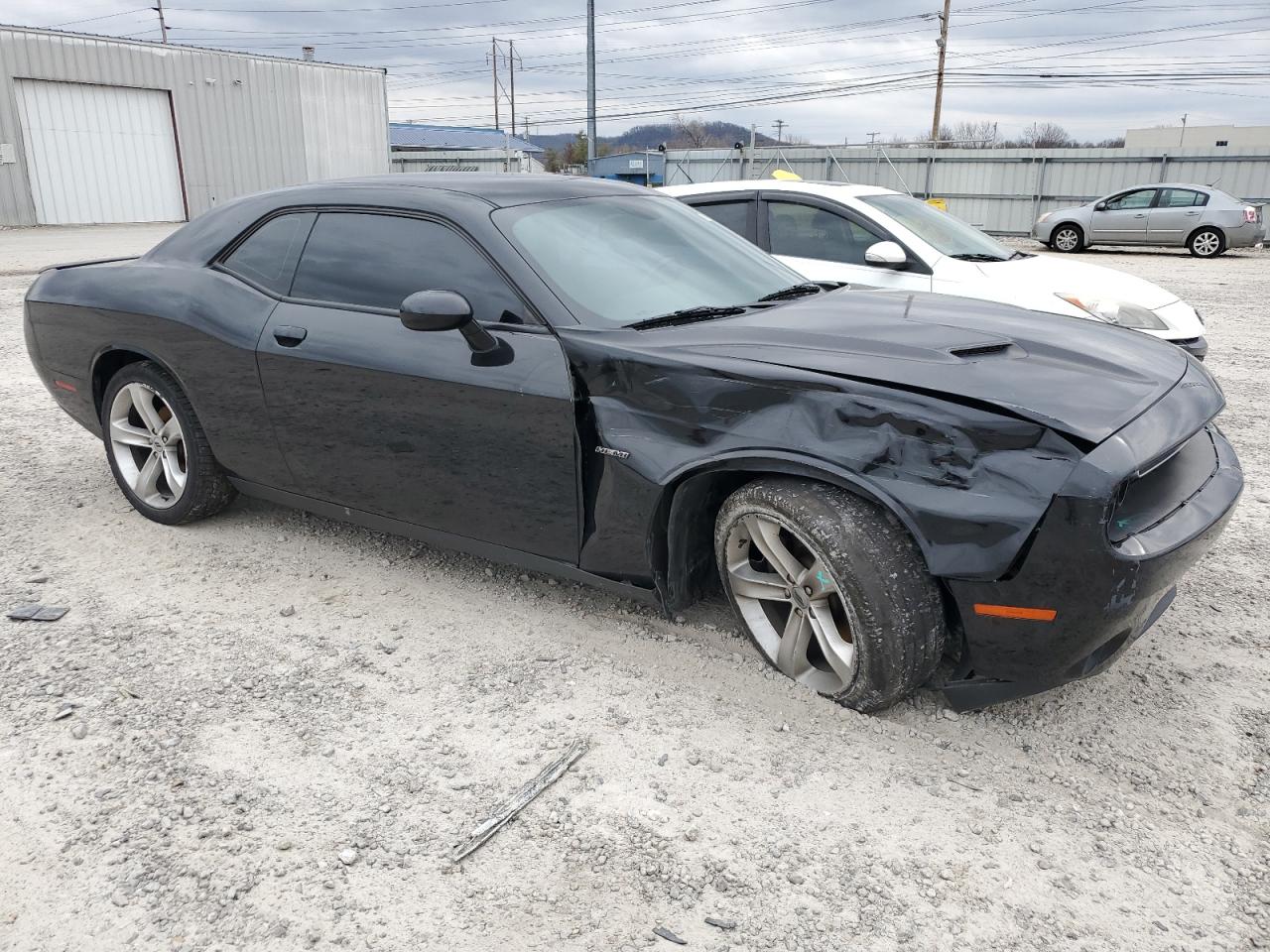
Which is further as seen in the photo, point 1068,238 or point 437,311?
point 1068,238

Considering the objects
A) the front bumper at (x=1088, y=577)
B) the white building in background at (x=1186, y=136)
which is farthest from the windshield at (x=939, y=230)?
the white building in background at (x=1186, y=136)

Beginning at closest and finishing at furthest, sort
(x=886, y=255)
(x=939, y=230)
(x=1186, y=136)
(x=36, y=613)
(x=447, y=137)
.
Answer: (x=36, y=613) < (x=886, y=255) < (x=939, y=230) < (x=1186, y=136) < (x=447, y=137)

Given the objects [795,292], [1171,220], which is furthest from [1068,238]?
[795,292]

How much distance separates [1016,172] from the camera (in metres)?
23.8

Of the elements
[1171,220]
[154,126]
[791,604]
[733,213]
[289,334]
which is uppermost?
[154,126]

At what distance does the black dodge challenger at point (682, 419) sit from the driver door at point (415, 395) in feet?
0.04

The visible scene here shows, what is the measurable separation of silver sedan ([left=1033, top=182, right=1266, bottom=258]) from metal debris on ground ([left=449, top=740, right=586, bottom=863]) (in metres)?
19.2

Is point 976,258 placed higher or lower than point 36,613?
higher

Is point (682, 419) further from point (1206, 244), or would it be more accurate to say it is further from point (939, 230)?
point (1206, 244)

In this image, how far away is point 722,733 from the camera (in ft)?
9.23

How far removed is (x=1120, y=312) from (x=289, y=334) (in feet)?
16.7

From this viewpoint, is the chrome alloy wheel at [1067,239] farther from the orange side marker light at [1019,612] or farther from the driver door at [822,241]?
the orange side marker light at [1019,612]

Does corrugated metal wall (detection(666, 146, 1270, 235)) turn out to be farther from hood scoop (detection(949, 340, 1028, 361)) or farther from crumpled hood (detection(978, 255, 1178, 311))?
hood scoop (detection(949, 340, 1028, 361))

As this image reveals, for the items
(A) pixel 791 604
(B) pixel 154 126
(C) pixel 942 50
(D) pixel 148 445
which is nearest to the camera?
(A) pixel 791 604
